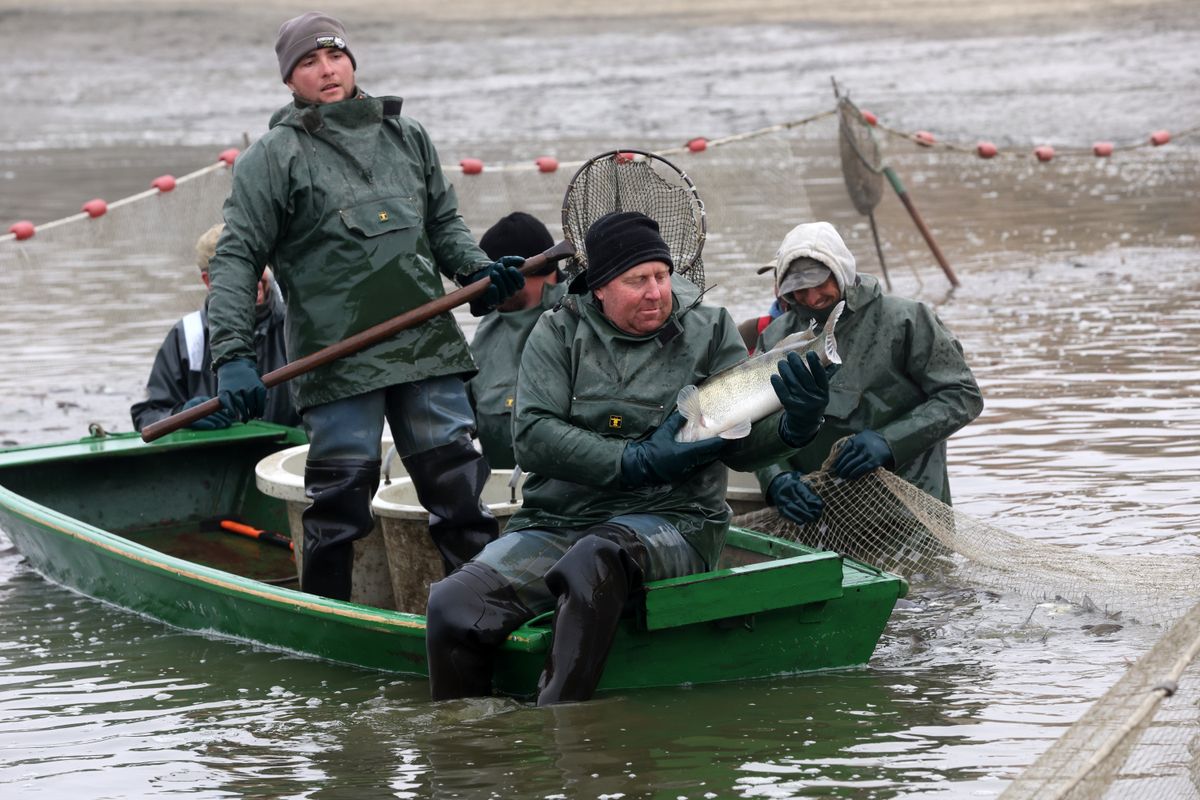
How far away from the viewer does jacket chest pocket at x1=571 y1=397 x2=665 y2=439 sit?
5.80m

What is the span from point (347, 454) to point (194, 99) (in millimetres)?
28401

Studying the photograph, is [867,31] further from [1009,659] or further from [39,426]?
[1009,659]

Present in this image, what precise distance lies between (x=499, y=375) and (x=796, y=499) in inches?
53.2

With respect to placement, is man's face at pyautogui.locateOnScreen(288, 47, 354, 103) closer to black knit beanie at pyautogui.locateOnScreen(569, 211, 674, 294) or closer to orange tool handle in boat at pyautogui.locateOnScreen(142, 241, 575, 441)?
orange tool handle in boat at pyautogui.locateOnScreen(142, 241, 575, 441)

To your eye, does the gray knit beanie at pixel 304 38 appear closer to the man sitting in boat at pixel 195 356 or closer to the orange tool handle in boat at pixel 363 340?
the orange tool handle in boat at pixel 363 340

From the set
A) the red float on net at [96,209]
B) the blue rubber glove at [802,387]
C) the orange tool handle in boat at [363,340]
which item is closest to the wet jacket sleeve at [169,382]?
the orange tool handle in boat at [363,340]

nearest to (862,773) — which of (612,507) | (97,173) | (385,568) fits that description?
(612,507)

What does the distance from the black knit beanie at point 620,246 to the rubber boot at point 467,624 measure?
96 cm

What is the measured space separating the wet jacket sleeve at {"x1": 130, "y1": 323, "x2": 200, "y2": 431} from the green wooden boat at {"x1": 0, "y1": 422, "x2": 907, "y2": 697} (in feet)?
0.46

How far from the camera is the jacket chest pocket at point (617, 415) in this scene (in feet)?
19.0

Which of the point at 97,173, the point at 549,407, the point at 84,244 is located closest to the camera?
the point at 549,407

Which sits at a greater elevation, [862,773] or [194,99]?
[194,99]

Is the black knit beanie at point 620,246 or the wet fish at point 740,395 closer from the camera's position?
the wet fish at point 740,395

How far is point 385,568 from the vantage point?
23.9 ft
